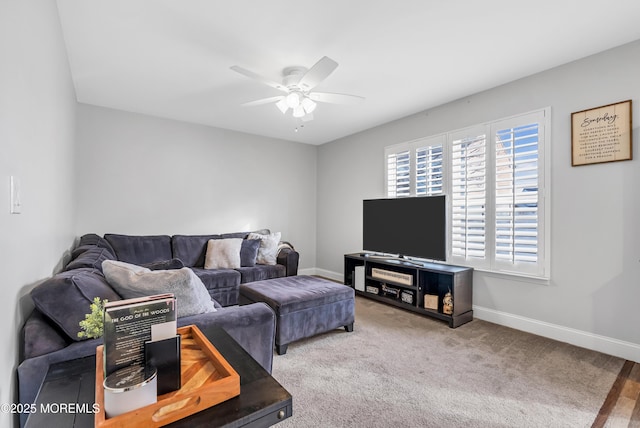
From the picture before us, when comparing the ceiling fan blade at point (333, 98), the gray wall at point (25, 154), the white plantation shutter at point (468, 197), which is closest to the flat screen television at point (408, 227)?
the white plantation shutter at point (468, 197)

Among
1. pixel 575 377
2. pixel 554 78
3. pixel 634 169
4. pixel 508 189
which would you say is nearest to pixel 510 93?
pixel 554 78

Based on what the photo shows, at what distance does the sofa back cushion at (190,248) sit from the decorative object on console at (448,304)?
3.15 m

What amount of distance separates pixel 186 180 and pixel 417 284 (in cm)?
355

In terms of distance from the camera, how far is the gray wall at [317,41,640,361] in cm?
244

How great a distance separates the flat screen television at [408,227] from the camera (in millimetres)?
3434

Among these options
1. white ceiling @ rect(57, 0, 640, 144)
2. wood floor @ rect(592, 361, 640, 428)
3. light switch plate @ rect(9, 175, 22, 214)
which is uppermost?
white ceiling @ rect(57, 0, 640, 144)

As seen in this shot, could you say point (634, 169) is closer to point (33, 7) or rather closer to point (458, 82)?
point (458, 82)

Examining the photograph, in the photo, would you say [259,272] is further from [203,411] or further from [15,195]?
[203,411]

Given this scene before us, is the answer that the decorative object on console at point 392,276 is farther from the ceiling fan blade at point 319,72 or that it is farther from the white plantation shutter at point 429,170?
the ceiling fan blade at point 319,72

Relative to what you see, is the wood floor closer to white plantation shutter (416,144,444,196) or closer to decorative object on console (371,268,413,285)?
decorative object on console (371,268,413,285)

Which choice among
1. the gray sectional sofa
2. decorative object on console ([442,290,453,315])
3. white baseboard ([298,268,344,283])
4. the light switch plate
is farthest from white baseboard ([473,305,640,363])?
the light switch plate

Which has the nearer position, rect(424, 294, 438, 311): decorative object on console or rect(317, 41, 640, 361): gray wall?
rect(317, 41, 640, 361): gray wall

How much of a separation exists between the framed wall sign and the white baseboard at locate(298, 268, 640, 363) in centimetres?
152

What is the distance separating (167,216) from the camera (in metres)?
4.34
